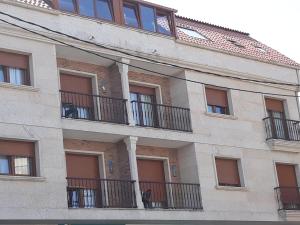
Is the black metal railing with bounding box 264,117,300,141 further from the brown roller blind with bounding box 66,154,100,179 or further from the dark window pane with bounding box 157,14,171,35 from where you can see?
the brown roller blind with bounding box 66,154,100,179

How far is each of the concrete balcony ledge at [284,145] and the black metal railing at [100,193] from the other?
6.40 meters

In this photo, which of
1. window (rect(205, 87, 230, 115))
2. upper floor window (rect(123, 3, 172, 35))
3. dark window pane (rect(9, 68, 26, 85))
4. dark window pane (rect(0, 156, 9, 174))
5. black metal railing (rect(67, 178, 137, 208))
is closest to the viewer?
dark window pane (rect(0, 156, 9, 174))

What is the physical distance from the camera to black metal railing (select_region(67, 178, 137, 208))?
19.6 metres

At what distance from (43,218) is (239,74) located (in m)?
10.1

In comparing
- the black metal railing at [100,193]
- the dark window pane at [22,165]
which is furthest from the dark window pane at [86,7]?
the dark window pane at [22,165]

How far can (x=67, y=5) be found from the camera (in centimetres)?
2141

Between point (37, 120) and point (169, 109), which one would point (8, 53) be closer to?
point (37, 120)

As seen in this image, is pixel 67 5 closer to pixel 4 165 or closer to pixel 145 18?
pixel 145 18

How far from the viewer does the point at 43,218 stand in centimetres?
1794

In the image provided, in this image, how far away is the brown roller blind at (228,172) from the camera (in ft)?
75.7

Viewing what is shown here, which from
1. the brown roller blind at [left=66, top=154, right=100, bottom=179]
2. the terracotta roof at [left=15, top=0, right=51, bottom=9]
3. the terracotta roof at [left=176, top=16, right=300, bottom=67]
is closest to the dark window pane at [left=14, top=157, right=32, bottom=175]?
the brown roller blind at [left=66, top=154, right=100, bottom=179]

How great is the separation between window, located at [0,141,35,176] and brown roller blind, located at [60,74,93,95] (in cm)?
298

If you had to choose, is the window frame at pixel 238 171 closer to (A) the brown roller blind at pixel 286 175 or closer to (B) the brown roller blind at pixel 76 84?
(A) the brown roller blind at pixel 286 175

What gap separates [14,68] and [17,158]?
2655 mm
